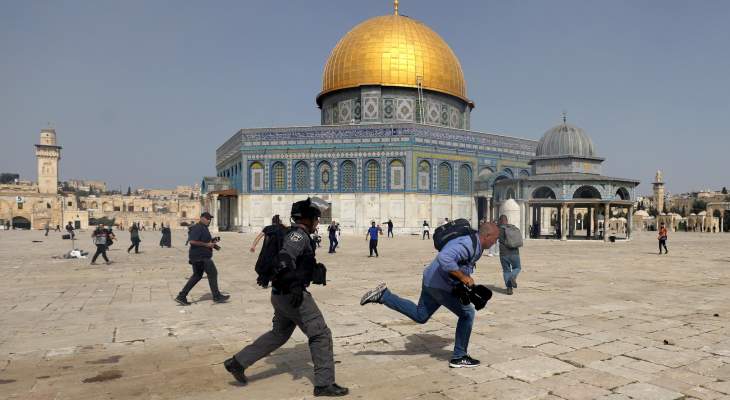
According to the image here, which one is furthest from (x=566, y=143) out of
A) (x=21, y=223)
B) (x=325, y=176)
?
(x=21, y=223)

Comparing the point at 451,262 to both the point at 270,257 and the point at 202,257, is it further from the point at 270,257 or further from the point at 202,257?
the point at 202,257

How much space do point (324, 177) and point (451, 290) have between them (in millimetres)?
33789

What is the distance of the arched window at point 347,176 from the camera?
123ft

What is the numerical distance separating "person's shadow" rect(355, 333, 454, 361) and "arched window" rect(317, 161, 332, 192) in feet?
106

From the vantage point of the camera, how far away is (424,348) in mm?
5270

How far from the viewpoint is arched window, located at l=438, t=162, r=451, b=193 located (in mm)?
38188

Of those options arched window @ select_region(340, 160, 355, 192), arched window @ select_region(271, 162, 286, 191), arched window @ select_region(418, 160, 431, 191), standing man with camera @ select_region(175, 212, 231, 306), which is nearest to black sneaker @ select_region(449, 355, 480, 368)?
standing man with camera @ select_region(175, 212, 231, 306)

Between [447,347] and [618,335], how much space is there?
215 centimetres

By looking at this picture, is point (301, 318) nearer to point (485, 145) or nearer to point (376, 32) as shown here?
point (485, 145)

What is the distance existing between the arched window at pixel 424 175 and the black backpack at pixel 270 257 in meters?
33.3

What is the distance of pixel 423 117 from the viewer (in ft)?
134

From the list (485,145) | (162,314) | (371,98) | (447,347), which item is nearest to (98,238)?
(162,314)

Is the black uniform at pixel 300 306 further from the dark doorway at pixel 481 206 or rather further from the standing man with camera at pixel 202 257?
the dark doorway at pixel 481 206

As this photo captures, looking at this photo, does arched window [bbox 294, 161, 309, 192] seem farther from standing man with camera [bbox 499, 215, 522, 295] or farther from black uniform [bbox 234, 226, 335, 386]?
black uniform [bbox 234, 226, 335, 386]
